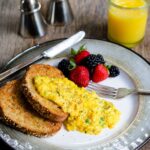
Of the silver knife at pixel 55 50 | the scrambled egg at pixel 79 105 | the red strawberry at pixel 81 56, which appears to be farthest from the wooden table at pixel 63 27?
the scrambled egg at pixel 79 105

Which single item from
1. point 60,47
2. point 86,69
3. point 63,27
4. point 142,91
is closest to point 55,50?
point 60,47

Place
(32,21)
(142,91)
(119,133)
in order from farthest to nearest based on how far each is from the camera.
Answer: (32,21), (142,91), (119,133)

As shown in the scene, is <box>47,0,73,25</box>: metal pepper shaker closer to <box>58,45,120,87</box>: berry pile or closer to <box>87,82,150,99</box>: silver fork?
<box>58,45,120,87</box>: berry pile

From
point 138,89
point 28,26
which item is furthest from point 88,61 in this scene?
point 28,26

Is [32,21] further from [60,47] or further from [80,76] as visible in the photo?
[80,76]

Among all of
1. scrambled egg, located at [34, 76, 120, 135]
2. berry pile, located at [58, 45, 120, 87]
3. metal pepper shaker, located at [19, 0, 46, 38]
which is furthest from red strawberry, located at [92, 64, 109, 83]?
metal pepper shaker, located at [19, 0, 46, 38]

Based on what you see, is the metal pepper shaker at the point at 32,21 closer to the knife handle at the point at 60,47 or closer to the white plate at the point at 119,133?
the knife handle at the point at 60,47
